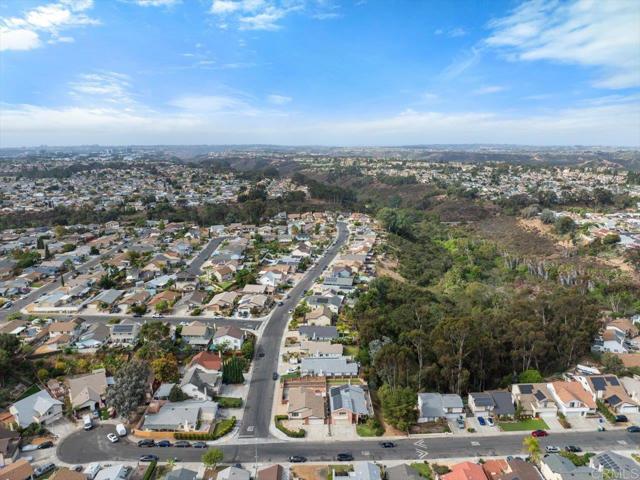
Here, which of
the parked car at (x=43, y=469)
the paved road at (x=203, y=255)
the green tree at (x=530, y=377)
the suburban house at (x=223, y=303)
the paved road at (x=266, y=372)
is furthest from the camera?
the paved road at (x=203, y=255)

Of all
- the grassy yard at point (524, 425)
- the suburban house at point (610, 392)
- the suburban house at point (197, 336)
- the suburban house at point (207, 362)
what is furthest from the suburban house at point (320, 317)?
the suburban house at point (610, 392)

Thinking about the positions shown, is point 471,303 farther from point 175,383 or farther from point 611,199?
point 611,199

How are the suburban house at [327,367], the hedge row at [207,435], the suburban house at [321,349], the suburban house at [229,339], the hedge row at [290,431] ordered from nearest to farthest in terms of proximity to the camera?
the hedge row at [207,435], the hedge row at [290,431], the suburban house at [327,367], the suburban house at [321,349], the suburban house at [229,339]

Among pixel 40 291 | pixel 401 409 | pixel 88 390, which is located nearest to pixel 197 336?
pixel 88 390

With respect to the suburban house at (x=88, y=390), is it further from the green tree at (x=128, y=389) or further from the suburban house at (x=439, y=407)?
the suburban house at (x=439, y=407)

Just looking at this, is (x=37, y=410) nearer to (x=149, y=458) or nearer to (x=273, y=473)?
(x=149, y=458)

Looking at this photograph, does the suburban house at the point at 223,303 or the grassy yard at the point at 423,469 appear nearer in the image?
the grassy yard at the point at 423,469

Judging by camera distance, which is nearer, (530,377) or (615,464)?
(615,464)
